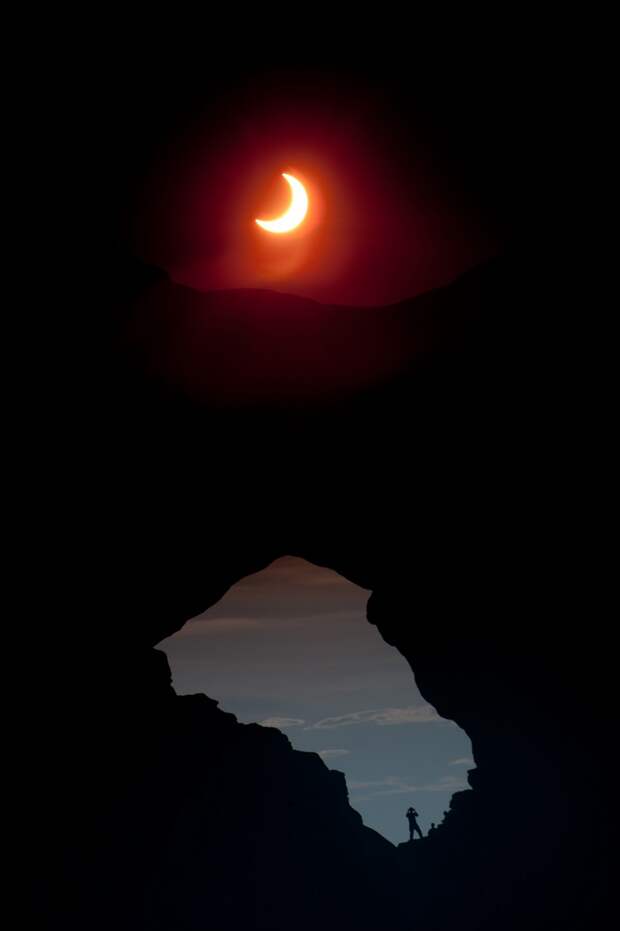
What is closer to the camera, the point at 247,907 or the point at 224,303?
the point at 224,303

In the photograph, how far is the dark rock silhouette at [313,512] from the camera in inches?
784

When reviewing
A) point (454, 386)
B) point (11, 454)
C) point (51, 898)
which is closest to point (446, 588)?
point (454, 386)

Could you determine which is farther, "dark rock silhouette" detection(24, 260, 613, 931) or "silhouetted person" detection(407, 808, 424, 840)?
"silhouetted person" detection(407, 808, 424, 840)

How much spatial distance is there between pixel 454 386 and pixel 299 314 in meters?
4.34

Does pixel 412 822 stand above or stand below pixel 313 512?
below

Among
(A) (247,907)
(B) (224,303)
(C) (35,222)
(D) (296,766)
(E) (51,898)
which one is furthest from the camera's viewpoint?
(D) (296,766)

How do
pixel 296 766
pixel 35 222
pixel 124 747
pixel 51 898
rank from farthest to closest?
pixel 296 766 → pixel 124 747 → pixel 51 898 → pixel 35 222

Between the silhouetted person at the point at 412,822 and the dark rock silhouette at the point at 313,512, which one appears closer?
the dark rock silhouette at the point at 313,512

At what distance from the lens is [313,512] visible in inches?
875

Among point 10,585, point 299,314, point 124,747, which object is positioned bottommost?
point 124,747

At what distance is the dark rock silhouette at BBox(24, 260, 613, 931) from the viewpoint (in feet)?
65.4

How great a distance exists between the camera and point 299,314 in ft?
68.9

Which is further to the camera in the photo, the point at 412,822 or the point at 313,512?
the point at 412,822

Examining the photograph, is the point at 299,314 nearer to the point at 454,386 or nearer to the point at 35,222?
the point at 454,386
